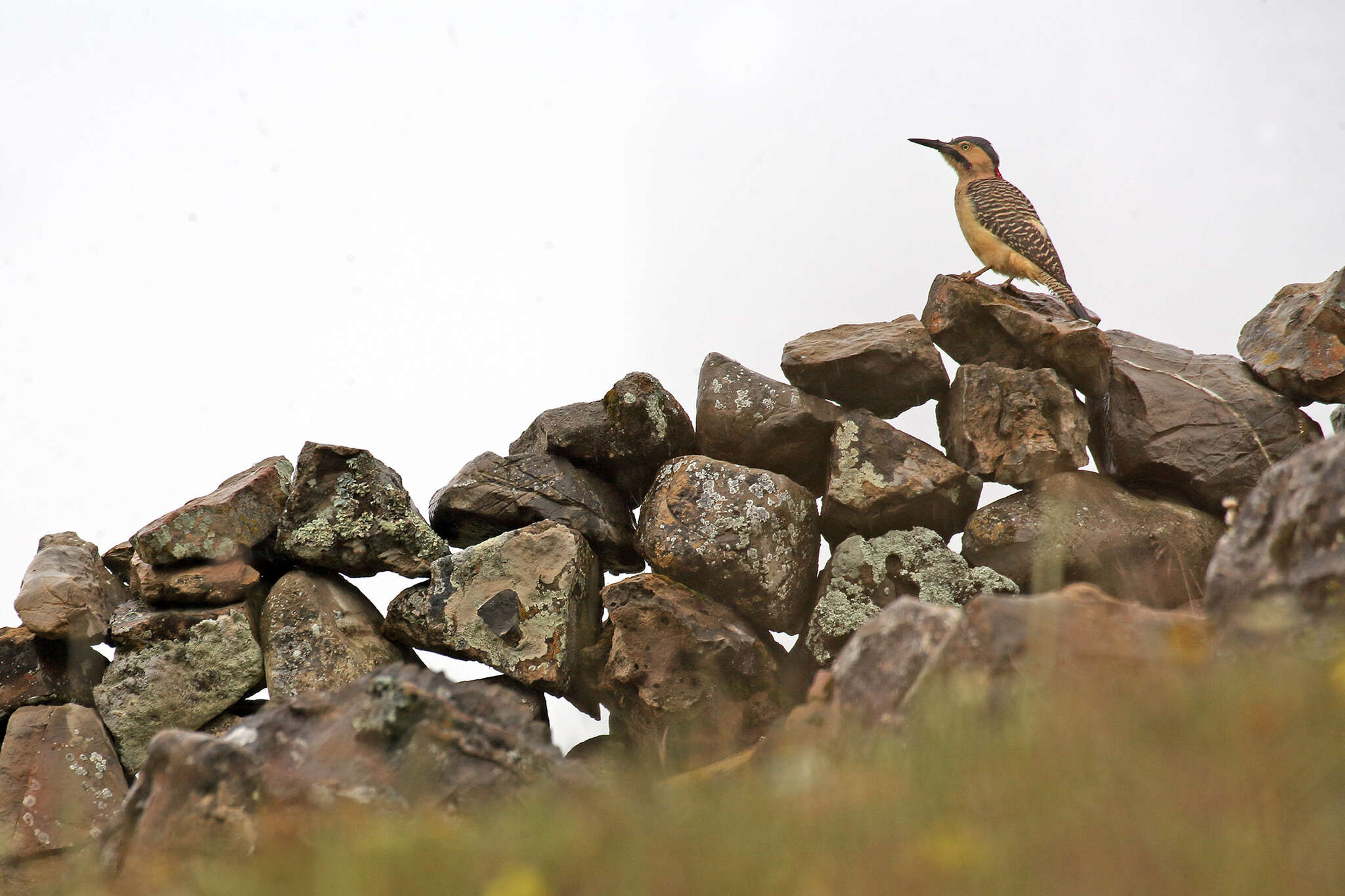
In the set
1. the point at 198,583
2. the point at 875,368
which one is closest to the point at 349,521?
the point at 198,583

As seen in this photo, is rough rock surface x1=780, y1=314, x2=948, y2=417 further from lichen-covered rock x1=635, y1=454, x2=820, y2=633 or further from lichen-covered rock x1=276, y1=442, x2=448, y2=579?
lichen-covered rock x1=276, y1=442, x2=448, y2=579

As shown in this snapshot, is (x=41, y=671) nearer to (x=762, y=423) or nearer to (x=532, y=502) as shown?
(x=532, y=502)

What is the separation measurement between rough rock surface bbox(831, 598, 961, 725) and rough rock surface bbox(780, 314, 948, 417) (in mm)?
3512

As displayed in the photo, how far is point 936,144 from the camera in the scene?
7.27 meters

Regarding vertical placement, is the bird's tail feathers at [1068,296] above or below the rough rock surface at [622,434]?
above

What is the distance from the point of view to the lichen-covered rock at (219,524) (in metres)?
6.17

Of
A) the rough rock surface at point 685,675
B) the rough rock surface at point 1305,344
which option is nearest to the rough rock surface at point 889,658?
the rough rock surface at point 685,675

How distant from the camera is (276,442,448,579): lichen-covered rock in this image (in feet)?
20.6

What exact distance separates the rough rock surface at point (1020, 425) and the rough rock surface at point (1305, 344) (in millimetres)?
1343

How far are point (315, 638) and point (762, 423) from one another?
10.8ft

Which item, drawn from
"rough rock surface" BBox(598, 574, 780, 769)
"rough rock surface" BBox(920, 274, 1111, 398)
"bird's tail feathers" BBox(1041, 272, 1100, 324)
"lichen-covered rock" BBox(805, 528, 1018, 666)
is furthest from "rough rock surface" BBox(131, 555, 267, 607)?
"bird's tail feathers" BBox(1041, 272, 1100, 324)

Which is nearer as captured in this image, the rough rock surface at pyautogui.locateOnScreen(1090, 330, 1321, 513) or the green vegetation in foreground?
the green vegetation in foreground

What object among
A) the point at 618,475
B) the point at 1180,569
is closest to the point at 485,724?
the point at 618,475

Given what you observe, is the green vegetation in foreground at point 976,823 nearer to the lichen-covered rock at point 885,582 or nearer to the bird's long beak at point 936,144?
the lichen-covered rock at point 885,582
